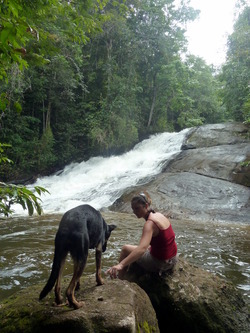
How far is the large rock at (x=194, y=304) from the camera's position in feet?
10.0

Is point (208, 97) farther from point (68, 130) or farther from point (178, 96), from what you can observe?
point (68, 130)

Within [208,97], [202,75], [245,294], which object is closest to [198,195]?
[245,294]

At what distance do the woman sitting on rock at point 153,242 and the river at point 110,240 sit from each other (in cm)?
148

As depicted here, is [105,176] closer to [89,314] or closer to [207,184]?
[207,184]

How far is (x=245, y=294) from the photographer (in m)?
3.94

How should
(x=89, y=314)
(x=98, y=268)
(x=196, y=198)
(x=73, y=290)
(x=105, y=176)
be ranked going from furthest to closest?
(x=105, y=176)
(x=196, y=198)
(x=98, y=268)
(x=73, y=290)
(x=89, y=314)

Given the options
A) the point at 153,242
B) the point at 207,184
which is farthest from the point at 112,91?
the point at 153,242

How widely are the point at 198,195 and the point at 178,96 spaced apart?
654 inches

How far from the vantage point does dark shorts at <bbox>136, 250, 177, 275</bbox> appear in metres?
3.35

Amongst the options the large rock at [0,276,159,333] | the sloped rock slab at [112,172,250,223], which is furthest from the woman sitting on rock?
the sloped rock slab at [112,172,250,223]

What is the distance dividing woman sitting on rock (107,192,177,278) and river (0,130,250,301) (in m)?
1.48

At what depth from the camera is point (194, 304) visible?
10.1 ft

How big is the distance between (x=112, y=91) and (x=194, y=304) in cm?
1885

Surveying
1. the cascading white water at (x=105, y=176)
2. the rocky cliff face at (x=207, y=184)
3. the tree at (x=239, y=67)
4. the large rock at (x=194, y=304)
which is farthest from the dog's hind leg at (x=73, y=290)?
the tree at (x=239, y=67)
